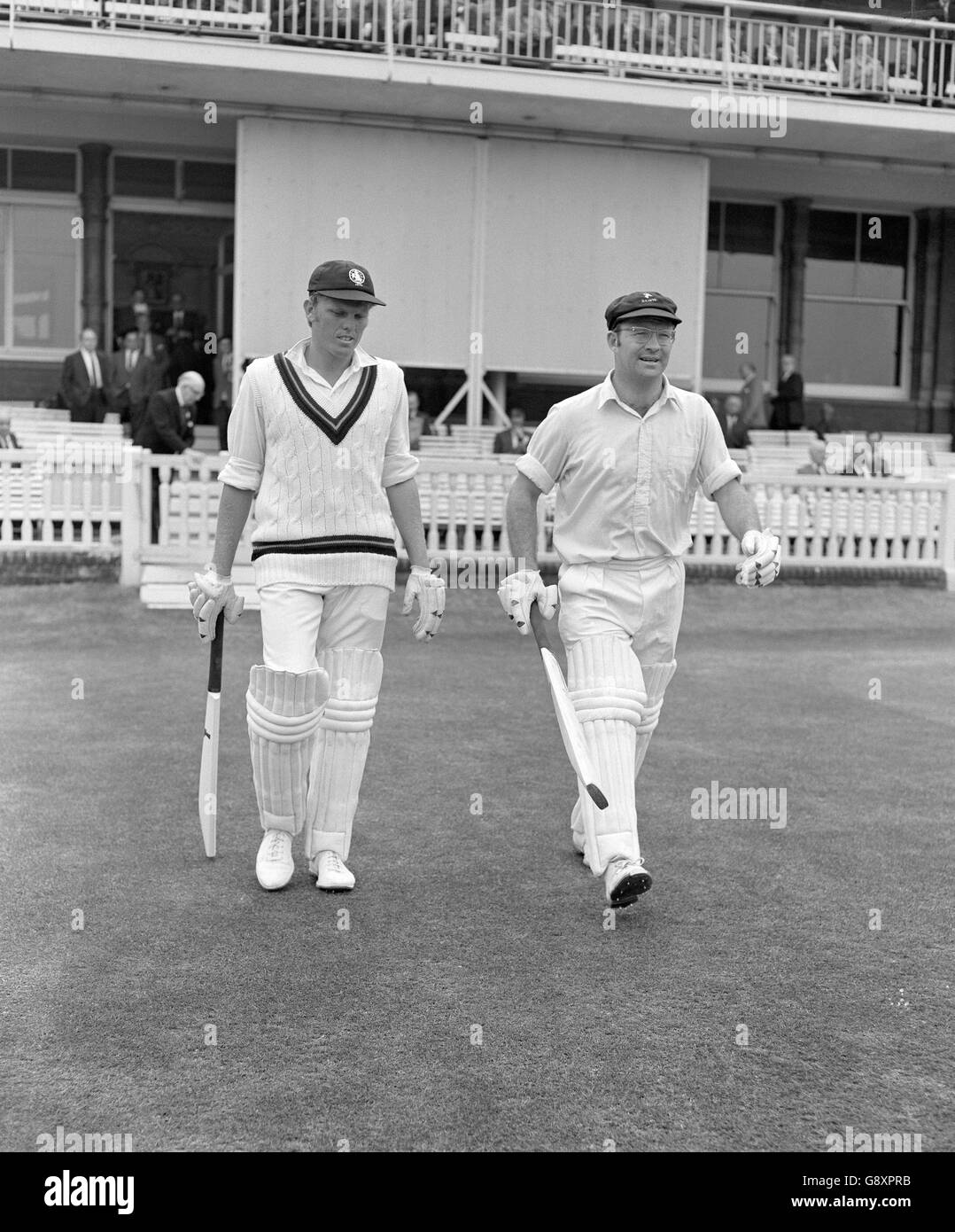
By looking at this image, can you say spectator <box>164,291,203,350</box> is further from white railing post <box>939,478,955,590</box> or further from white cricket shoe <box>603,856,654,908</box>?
white cricket shoe <box>603,856,654,908</box>

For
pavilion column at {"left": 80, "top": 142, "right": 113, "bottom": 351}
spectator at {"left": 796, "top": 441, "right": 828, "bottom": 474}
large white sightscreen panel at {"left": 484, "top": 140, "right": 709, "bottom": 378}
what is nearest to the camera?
spectator at {"left": 796, "top": 441, "right": 828, "bottom": 474}

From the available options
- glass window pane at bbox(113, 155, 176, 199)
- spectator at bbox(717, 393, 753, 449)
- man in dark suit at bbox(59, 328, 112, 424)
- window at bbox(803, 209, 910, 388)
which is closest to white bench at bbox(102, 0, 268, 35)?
glass window pane at bbox(113, 155, 176, 199)

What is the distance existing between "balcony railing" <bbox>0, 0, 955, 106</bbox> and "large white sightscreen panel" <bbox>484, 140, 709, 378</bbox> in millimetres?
1057

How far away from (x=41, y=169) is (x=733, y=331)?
31.2 ft

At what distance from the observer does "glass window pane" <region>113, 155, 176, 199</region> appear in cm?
1892

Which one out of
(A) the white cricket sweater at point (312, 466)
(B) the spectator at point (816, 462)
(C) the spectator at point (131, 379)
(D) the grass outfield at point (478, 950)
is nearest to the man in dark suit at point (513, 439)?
(B) the spectator at point (816, 462)

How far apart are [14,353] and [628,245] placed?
301 inches

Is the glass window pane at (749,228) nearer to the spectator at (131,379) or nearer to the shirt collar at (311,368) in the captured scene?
the spectator at (131,379)

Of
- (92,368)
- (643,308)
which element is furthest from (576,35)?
(643,308)

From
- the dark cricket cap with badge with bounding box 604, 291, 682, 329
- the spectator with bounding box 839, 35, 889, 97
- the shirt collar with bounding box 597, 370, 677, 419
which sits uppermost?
the spectator with bounding box 839, 35, 889, 97

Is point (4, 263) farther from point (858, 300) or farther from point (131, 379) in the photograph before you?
point (858, 300)

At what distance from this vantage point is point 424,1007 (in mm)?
4102

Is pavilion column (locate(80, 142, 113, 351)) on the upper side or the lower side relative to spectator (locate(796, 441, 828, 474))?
upper
